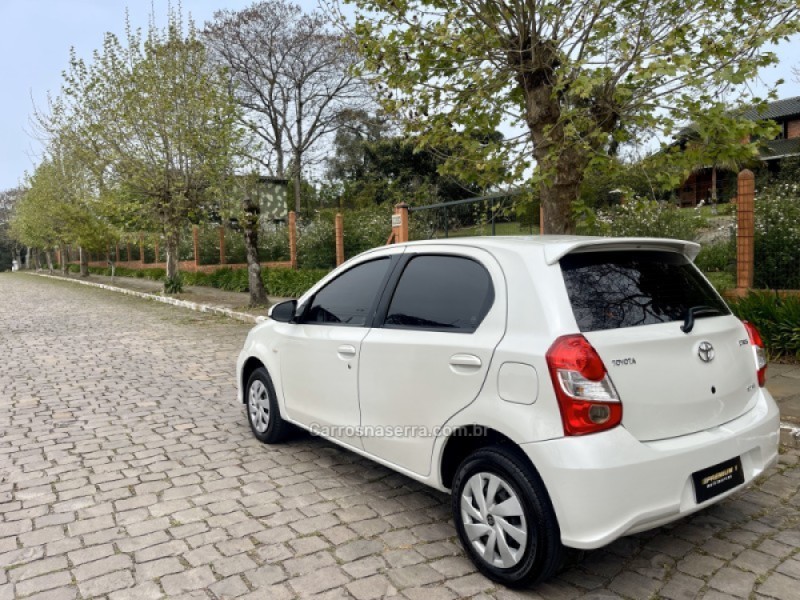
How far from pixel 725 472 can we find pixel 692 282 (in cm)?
97

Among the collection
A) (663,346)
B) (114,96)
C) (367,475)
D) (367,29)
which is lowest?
(367,475)

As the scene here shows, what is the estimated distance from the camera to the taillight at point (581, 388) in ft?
8.48

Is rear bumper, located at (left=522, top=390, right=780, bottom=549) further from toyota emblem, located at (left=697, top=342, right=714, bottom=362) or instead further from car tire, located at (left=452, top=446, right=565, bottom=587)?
toyota emblem, located at (left=697, top=342, right=714, bottom=362)

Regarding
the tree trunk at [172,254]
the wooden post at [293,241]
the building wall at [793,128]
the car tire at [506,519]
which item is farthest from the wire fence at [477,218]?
the building wall at [793,128]

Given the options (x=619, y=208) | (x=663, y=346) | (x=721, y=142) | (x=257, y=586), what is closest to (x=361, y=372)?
(x=257, y=586)

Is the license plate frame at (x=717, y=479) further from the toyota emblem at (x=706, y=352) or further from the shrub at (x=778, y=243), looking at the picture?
the shrub at (x=778, y=243)

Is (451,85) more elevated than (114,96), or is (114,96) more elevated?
(114,96)

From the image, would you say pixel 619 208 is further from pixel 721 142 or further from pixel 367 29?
pixel 367 29

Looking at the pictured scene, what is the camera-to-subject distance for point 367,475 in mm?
4293

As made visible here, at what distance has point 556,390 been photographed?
2607 mm

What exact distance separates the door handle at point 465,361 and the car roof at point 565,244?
56 centimetres

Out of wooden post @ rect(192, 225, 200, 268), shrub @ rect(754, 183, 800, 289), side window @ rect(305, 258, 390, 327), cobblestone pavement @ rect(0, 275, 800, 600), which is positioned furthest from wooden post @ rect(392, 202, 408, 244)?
wooden post @ rect(192, 225, 200, 268)

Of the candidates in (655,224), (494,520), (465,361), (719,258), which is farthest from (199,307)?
(494,520)

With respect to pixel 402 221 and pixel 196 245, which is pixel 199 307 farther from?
pixel 196 245
